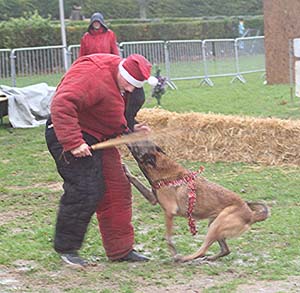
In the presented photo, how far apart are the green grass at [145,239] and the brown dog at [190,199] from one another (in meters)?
0.28

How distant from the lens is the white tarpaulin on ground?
46.6ft

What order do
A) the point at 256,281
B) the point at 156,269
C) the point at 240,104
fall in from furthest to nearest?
1. the point at 240,104
2. the point at 156,269
3. the point at 256,281

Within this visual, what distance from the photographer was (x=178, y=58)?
23.0 metres

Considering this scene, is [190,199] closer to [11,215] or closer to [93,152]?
[93,152]

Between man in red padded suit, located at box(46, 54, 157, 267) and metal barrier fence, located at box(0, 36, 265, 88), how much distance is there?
12.6m

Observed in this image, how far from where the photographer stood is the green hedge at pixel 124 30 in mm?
29656

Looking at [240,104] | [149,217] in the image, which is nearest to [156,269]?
[149,217]

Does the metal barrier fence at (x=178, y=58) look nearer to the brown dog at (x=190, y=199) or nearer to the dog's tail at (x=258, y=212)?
the brown dog at (x=190, y=199)

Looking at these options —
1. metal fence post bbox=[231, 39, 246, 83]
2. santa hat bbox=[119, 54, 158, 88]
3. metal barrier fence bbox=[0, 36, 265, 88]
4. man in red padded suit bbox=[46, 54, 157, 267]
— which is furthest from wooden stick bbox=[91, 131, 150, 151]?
metal fence post bbox=[231, 39, 246, 83]

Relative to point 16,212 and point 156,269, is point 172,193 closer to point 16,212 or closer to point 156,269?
point 156,269

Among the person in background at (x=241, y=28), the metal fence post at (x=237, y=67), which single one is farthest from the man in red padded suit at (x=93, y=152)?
the person in background at (x=241, y=28)

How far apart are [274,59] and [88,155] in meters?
15.9

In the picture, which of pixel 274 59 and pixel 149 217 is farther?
pixel 274 59

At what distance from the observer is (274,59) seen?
821 inches
